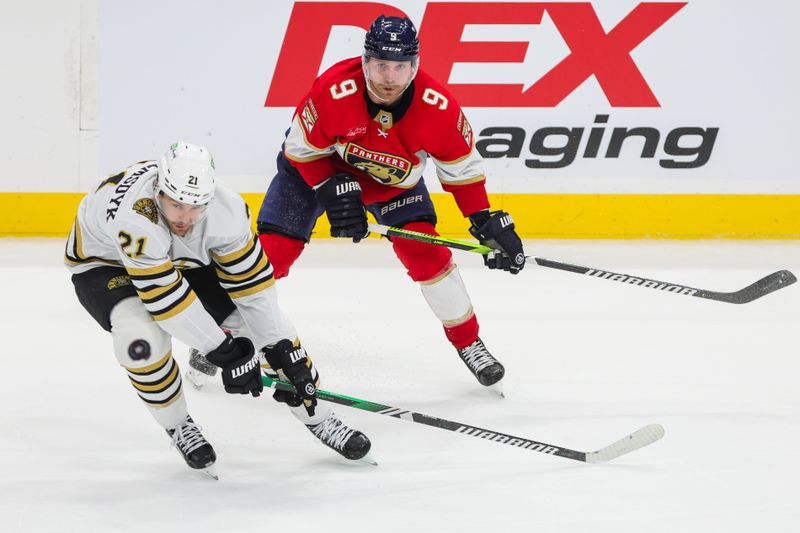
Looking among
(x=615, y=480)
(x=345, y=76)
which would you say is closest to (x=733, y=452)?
(x=615, y=480)

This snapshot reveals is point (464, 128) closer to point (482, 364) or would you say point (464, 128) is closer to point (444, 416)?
point (482, 364)

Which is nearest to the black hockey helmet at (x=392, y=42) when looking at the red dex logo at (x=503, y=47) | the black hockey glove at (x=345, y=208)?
the black hockey glove at (x=345, y=208)

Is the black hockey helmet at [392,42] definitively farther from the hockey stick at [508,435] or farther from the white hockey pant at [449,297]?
the hockey stick at [508,435]

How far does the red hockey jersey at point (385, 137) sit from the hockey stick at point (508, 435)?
870mm

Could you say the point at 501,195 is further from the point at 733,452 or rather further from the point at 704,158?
the point at 733,452

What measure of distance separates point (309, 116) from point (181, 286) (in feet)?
3.38

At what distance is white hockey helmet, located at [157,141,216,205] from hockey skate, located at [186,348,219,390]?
1096 millimetres

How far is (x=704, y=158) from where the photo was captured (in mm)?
5727

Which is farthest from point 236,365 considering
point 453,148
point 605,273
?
point 605,273

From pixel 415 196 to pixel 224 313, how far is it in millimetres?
932

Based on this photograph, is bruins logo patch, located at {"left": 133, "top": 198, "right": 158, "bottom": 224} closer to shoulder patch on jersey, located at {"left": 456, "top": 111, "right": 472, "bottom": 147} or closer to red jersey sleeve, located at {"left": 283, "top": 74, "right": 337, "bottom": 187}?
red jersey sleeve, located at {"left": 283, "top": 74, "right": 337, "bottom": 187}

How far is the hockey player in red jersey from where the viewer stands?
317 cm

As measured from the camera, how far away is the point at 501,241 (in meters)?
3.23

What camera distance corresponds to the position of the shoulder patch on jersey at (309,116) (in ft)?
10.7
